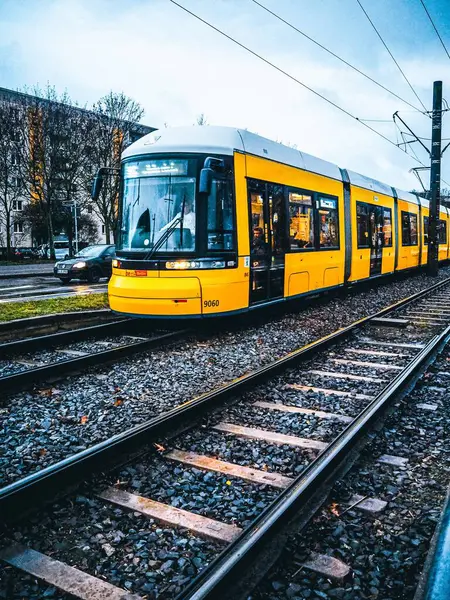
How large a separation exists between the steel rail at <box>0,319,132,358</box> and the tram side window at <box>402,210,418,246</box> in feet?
46.5

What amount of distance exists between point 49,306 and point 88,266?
906cm

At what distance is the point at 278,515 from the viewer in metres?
3.00

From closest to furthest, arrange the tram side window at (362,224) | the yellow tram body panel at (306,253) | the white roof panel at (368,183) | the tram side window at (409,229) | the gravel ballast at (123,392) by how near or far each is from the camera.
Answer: the gravel ballast at (123,392)
the yellow tram body panel at (306,253)
the white roof panel at (368,183)
the tram side window at (362,224)
the tram side window at (409,229)

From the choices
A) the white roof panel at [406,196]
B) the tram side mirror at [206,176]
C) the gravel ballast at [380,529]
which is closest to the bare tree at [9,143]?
the white roof panel at [406,196]

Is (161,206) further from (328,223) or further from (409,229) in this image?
(409,229)

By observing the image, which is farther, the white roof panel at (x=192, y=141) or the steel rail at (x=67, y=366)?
the white roof panel at (x=192, y=141)

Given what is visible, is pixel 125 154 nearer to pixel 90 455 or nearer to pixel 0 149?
pixel 90 455

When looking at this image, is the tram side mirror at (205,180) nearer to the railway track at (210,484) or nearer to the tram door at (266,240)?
the tram door at (266,240)

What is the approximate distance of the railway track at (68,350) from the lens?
19.8ft

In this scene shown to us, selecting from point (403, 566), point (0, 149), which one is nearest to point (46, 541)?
point (403, 566)

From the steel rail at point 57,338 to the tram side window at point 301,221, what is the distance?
3833 mm

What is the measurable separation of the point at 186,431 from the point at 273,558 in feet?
6.40

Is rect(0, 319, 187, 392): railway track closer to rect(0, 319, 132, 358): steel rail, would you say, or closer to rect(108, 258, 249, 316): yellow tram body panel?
rect(0, 319, 132, 358): steel rail

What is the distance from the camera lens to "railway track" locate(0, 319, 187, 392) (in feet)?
19.8
